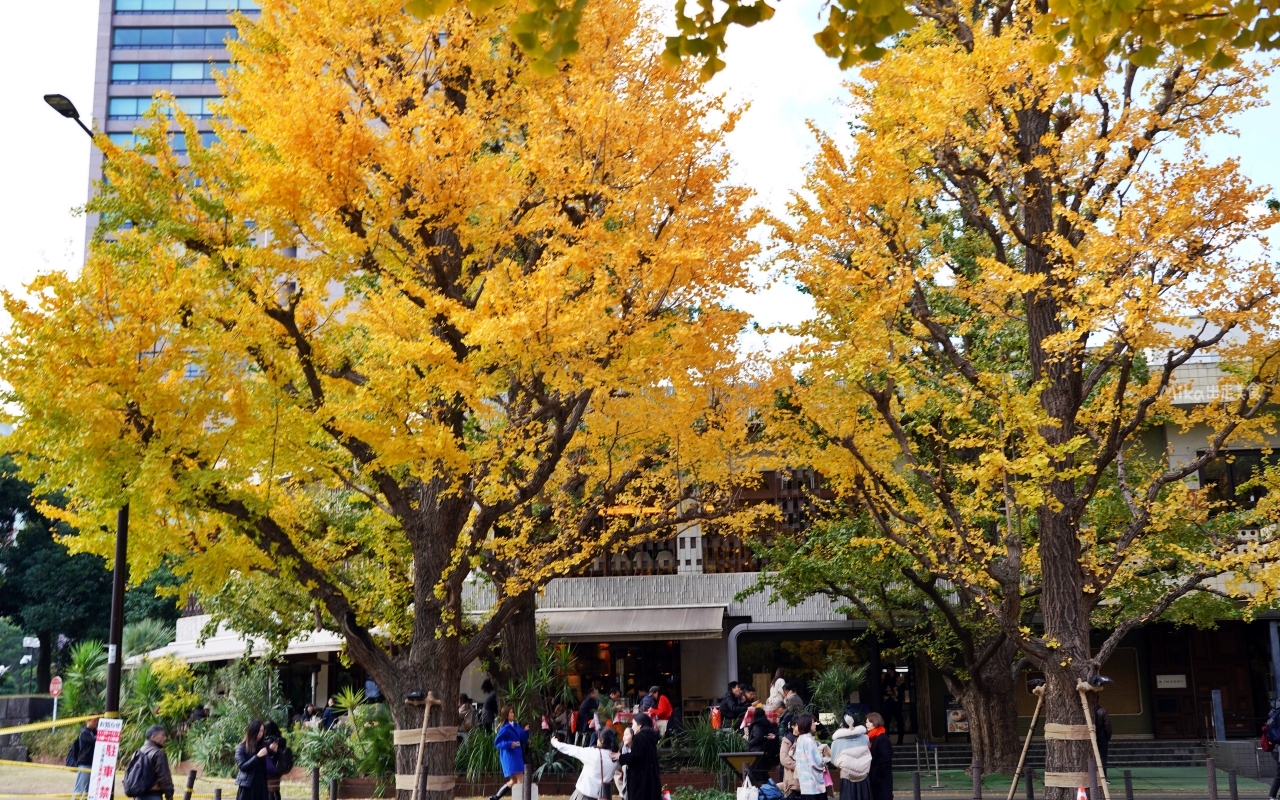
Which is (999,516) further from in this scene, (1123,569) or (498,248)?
(498,248)

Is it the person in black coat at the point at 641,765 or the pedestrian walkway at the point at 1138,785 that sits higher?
the person in black coat at the point at 641,765

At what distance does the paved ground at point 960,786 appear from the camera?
59.5 ft

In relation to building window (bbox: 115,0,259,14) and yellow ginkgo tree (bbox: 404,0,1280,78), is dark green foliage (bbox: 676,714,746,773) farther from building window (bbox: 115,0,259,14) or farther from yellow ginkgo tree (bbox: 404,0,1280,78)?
building window (bbox: 115,0,259,14)

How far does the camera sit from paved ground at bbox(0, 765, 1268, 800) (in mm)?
18141

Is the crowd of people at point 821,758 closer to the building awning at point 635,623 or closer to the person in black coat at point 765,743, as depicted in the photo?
the person in black coat at point 765,743

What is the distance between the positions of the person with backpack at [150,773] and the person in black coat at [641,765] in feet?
16.7

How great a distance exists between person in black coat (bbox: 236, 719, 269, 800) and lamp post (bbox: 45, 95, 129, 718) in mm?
1811


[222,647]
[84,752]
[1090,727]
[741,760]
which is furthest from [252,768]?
[222,647]

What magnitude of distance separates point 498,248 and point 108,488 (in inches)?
215

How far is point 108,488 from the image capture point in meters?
11.8

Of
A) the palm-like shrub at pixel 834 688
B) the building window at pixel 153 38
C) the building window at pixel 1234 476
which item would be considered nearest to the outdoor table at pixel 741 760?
the palm-like shrub at pixel 834 688

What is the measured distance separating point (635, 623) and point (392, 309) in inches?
546

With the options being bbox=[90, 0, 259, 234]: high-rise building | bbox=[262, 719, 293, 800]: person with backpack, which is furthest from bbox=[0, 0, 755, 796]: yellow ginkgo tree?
bbox=[90, 0, 259, 234]: high-rise building

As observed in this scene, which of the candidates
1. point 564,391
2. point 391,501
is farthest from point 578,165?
point 391,501
